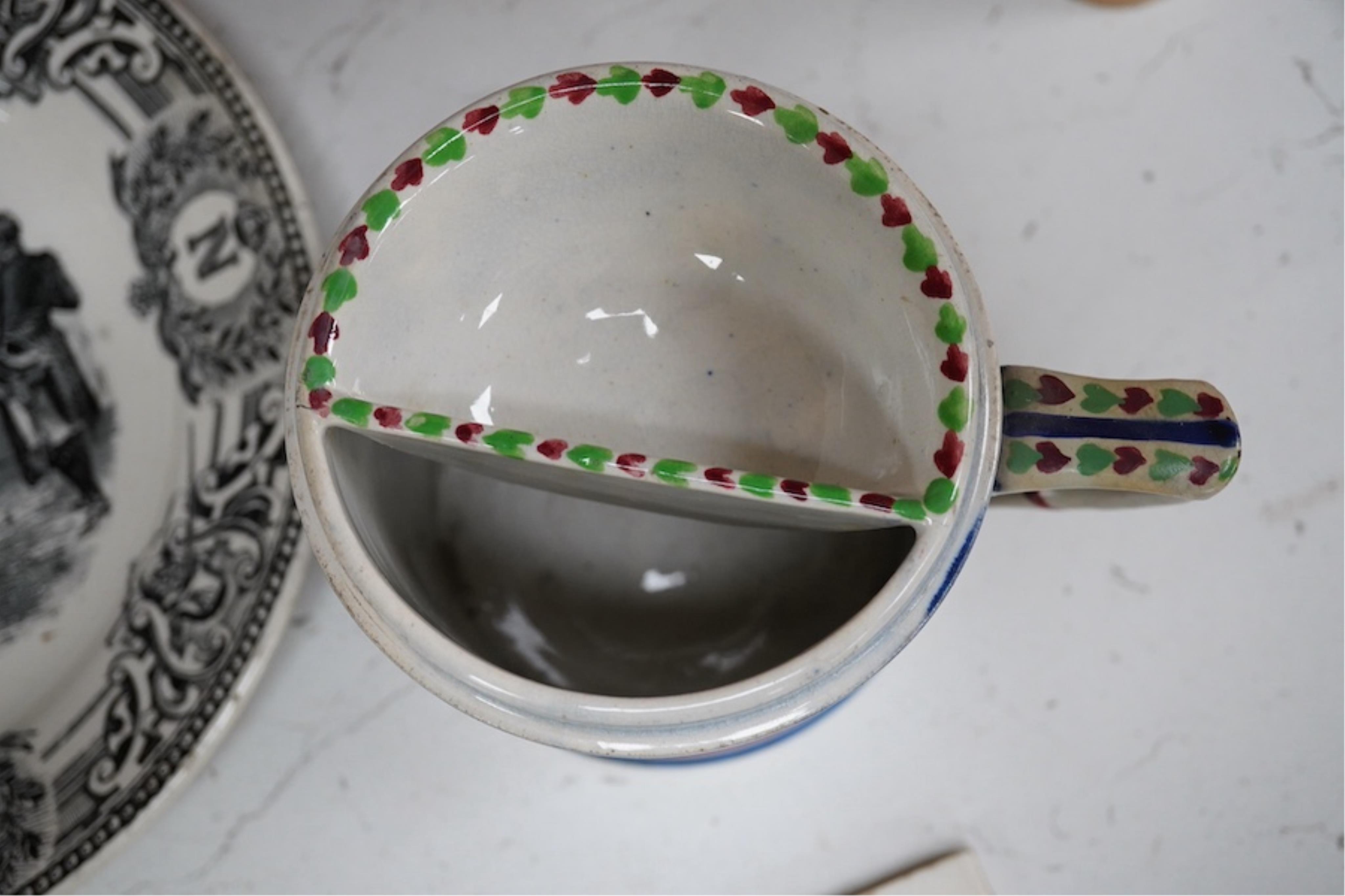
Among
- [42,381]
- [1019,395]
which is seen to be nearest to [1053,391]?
[1019,395]

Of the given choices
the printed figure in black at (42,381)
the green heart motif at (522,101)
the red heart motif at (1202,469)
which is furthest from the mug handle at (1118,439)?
the printed figure in black at (42,381)

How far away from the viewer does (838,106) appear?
0.58 m

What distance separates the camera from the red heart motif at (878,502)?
378mm

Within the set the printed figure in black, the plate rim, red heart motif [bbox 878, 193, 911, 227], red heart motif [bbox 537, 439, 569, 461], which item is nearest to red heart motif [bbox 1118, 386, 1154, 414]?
red heart motif [bbox 878, 193, 911, 227]

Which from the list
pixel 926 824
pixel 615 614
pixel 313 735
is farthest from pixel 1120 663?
pixel 313 735

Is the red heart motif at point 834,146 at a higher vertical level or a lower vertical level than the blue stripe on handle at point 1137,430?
higher

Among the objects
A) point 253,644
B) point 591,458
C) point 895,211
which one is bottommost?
point 253,644

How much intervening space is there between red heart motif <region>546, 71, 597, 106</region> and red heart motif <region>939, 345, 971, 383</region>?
0.58 feet

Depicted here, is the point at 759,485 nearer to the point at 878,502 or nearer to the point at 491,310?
the point at 878,502

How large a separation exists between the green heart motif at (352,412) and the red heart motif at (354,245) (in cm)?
5

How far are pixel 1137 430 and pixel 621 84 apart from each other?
0.79 ft

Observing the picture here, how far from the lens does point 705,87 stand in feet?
1.37

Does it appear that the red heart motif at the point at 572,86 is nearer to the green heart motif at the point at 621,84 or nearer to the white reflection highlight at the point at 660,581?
the green heart motif at the point at 621,84

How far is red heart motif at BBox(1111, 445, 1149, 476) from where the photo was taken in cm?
38
